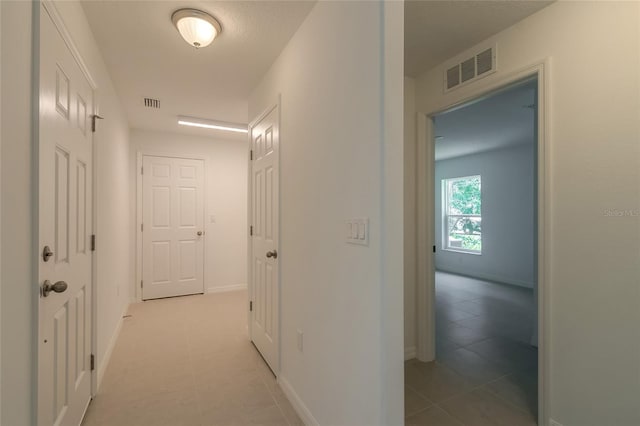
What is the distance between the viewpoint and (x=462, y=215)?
6.80m

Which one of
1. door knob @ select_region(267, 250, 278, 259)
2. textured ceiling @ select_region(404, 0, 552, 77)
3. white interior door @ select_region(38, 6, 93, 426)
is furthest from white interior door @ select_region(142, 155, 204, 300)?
textured ceiling @ select_region(404, 0, 552, 77)

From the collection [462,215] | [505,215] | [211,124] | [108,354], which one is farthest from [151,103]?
[462,215]

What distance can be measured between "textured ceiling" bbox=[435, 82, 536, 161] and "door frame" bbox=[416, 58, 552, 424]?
41 cm

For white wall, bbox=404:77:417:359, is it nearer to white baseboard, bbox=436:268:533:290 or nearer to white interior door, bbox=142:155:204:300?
white interior door, bbox=142:155:204:300

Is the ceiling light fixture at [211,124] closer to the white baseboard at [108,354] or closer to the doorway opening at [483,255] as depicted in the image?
the white baseboard at [108,354]

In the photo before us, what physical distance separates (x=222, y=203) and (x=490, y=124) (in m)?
4.27

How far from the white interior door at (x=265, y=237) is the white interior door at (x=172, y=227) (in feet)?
7.05

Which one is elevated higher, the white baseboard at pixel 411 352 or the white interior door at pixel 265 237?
the white interior door at pixel 265 237

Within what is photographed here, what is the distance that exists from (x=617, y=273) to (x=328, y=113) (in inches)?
67.2

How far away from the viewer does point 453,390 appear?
215 centimetres

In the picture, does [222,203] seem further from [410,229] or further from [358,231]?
[358,231]

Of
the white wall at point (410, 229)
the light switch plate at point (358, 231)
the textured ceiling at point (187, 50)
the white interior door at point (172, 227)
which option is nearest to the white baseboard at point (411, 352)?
the white wall at point (410, 229)

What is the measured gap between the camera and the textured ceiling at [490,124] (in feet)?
10.9

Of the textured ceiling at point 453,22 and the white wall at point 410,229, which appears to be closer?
the textured ceiling at point 453,22
